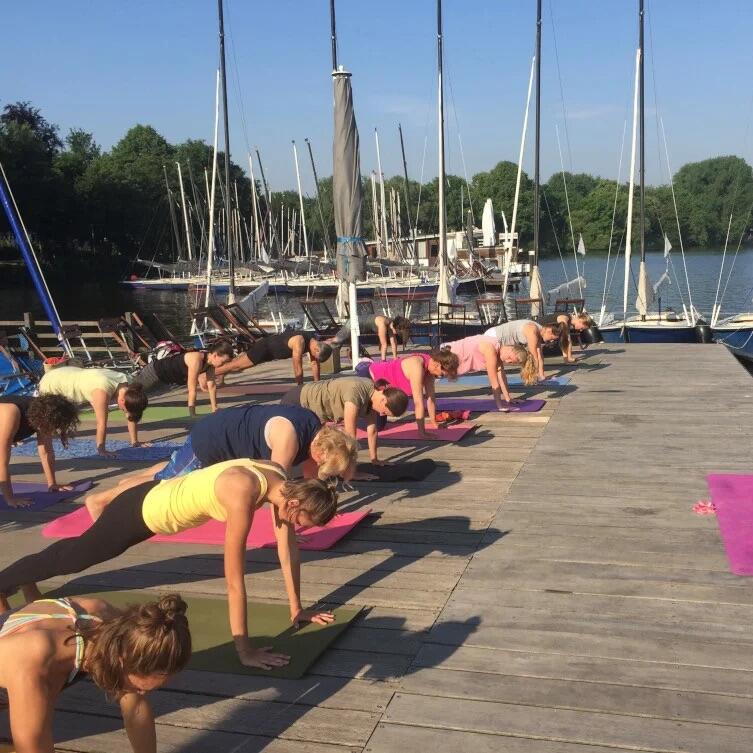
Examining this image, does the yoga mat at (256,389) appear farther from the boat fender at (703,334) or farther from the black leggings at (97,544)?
the boat fender at (703,334)

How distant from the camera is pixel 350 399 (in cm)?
599

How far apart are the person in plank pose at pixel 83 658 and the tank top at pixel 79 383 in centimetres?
500

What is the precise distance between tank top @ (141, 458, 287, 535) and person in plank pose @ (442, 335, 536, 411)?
5.16 metres

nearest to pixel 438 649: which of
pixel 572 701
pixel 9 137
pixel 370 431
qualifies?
pixel 572 701

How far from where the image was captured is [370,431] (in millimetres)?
6434

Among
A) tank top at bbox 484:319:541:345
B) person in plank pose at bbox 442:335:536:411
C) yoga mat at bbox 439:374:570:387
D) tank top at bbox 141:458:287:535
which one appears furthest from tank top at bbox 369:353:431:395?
tank top at bbox 141:458:287:535

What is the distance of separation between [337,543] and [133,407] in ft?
8.67

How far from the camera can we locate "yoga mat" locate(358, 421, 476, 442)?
7.90 metres

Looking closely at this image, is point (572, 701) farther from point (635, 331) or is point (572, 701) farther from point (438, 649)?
point (635, 331)

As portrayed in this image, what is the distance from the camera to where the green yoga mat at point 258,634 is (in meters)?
3.42

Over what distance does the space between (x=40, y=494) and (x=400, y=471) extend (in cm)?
269

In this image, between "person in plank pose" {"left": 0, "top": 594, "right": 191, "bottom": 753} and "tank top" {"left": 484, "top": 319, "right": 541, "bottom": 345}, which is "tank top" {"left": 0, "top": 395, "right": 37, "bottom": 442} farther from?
"tank top" {"left": 484, "top": 319, "right": 541, "bottom": 345}

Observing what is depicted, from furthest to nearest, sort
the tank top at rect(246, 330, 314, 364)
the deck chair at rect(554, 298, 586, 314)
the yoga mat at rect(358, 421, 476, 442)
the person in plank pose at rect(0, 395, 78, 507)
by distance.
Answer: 1. the deck chair at rect(554, 298, 586, 314)
2. the tank top at rect(246, 330, 314, 364)
3. the yoga mat at rect(358, 421, 476, 442)
4. the person in plank pose at rect(0, 395, 78, 507)

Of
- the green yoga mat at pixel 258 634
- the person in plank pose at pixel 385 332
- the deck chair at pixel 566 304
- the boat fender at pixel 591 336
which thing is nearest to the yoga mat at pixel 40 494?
the green yoga mat at pixel 258 634
